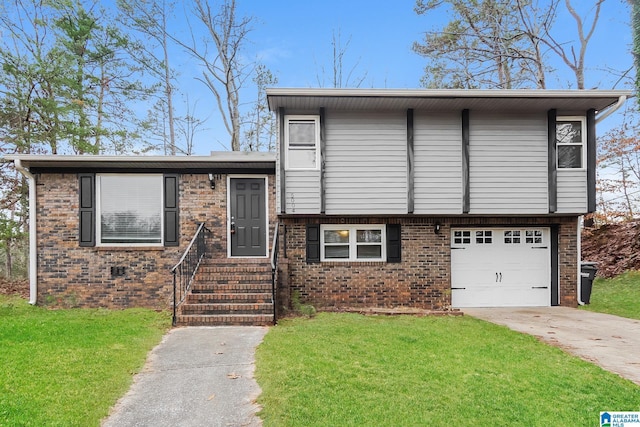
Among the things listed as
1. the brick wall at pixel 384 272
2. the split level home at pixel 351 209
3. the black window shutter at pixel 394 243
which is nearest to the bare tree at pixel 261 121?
the split level home at pixel 351 209

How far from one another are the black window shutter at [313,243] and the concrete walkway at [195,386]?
2778 millimetres

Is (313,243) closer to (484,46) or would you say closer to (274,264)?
(274,264)

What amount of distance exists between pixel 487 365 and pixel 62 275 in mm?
8784

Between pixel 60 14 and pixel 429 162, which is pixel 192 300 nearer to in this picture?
pixel 429 162

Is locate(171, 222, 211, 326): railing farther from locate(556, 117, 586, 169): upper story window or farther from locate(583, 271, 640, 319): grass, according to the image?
locate(583, 271, 640, 319): grass

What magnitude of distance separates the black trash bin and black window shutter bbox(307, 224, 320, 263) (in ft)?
20.8

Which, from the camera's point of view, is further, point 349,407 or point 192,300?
point 192,300

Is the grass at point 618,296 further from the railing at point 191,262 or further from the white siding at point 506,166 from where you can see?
the railing at point 191,262

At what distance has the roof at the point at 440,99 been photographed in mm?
7324

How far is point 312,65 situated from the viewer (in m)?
15.8

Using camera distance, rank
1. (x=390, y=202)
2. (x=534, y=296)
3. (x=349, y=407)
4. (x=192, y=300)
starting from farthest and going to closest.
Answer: (x=534, y=296)
(x=390, y=202)
(x=192, y=300)
(x=349, y=407)

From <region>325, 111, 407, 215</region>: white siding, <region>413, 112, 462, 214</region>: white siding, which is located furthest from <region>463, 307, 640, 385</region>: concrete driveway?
<region>325, 111, 407, 215</region>: white siding

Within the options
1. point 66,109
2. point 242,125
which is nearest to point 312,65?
point 242,125

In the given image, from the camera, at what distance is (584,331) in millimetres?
6336
